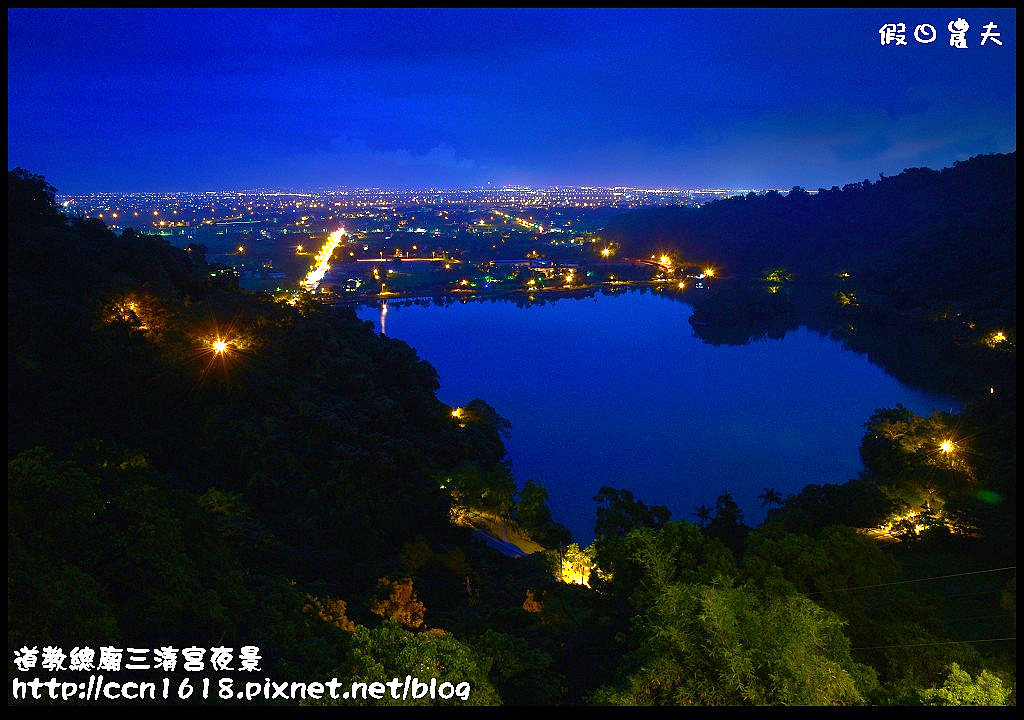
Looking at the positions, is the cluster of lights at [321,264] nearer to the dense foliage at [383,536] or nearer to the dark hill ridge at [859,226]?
the dense foliage at [383,536]

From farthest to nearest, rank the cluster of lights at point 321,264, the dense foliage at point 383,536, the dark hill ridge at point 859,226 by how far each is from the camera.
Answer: the cluster of lights at point 321,264 → the dark hill ridge at point 859,226 → the dense foliage at point 383,536

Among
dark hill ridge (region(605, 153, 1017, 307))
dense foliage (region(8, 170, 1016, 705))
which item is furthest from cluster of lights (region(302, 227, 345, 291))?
dark hill ridge (region(605, 153, 1017, 307))

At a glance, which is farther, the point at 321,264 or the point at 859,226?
the point at 859,226

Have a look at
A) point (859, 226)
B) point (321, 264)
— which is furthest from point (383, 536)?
point (859, 226)

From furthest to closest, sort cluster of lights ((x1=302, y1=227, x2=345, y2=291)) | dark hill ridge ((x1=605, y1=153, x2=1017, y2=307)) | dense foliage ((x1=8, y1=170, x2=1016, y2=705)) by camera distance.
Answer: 1. cluster of lights ((x1=302, y1=227, x2=345, y2=291))
2. dark hill ridge ((x1=605, y1=153, x2=1017, y2=307))
3. dense foliage ((x1=8, y1=170, x2=1016, y2=705))

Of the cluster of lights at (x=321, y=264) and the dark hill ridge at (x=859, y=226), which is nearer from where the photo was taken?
the dark hill ridge at (x=859, y=226)

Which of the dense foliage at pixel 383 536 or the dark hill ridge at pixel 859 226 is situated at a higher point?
the dark hill ridge at pixel 859 226

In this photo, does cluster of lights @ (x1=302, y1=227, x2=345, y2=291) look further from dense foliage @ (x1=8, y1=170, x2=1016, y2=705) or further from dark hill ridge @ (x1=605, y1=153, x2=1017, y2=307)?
dark hill ridge @ (x1=605, y1=153, x2=1017, y2=307)

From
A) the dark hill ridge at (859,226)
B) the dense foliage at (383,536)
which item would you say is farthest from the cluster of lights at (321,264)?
the dark hill ridge at (859,226)

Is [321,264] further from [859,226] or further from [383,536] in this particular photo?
[859,226]

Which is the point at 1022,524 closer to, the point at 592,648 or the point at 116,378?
the point at 592,648

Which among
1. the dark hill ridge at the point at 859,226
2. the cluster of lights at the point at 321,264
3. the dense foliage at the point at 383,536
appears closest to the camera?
the dense foliage at the point at 383,536
